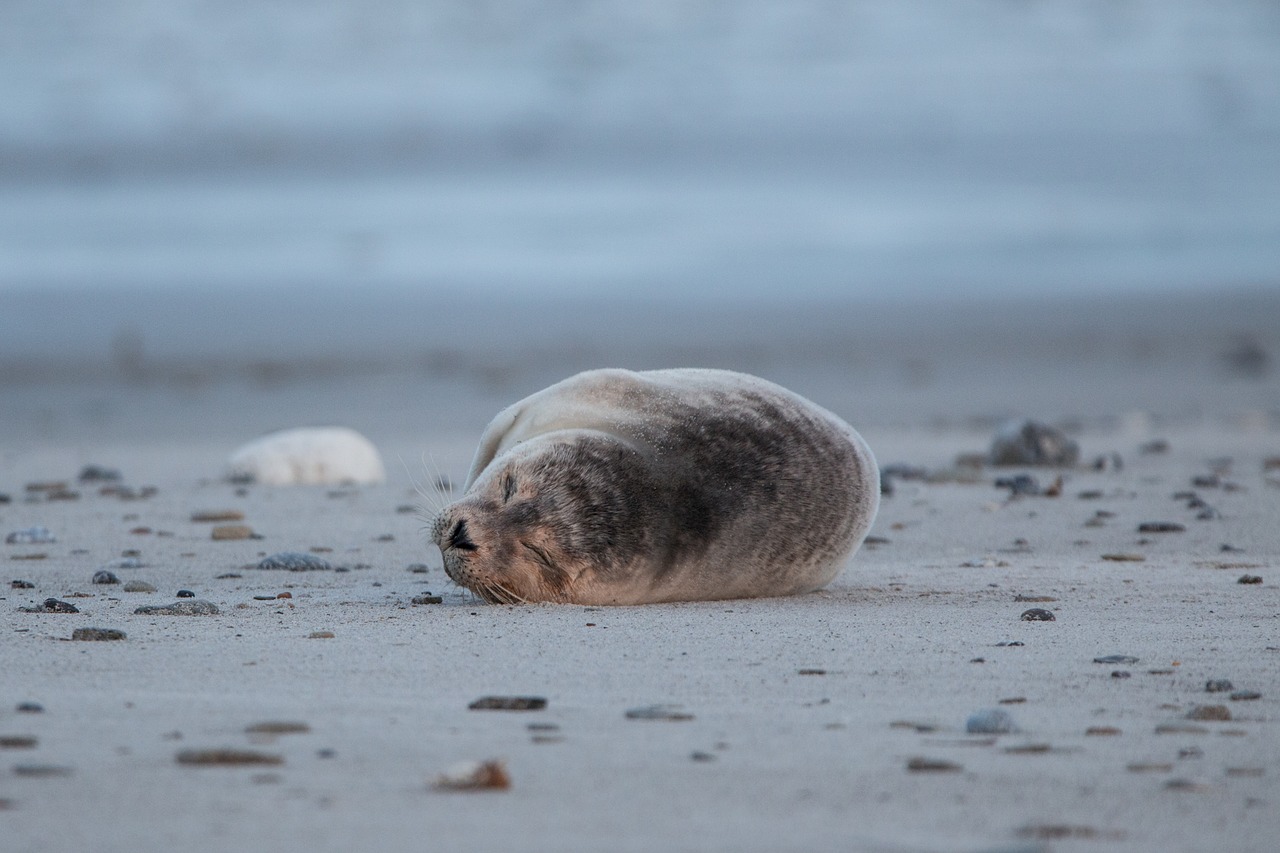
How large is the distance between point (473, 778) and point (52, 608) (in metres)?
2.45

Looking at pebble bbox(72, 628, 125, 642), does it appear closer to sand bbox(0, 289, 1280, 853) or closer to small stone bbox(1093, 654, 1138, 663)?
sand bbox(0, 289, 1280, 853)

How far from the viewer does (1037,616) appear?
5.16 m

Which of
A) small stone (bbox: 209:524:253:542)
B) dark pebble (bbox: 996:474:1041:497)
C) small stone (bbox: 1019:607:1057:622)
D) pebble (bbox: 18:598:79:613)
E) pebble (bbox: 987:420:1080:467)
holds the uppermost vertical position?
pebble (bbox: 987:420:1080:467)

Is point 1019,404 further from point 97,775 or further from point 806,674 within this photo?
point 97,775

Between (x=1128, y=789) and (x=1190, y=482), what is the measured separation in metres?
6.48

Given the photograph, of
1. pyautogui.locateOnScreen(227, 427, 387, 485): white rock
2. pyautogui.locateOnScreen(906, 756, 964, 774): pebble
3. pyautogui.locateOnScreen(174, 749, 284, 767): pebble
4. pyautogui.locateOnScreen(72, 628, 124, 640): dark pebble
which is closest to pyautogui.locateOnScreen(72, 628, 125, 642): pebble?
pyautogui.locateOnScreen(72, 628, 124, 640): dark pebble

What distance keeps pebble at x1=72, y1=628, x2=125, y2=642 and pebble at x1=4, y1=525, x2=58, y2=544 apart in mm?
2639

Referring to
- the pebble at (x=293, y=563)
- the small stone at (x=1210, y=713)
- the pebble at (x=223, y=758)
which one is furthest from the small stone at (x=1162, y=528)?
the pebble at (x=223, y=758)

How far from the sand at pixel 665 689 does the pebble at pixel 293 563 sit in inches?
3.3

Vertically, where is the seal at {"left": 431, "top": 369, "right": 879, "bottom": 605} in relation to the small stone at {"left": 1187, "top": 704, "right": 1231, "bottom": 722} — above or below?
Answer: above

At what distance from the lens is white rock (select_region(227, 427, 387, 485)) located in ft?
31.8

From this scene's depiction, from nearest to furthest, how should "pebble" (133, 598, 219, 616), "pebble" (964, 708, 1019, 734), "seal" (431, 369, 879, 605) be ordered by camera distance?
"pebble" (964, 708, 1019, 734) → "pebble" (133, 598, 219, 616) → "seal" (431, 369, 879, 605)

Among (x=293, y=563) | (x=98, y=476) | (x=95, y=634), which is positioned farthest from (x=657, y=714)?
(x=98, y=476)

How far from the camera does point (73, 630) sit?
4617 millimetres
